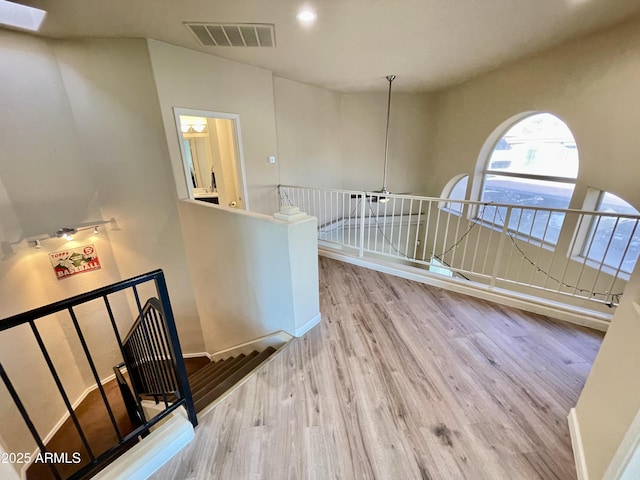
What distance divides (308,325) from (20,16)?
162 inches

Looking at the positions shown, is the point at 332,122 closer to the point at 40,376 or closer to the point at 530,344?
the point at 530,344

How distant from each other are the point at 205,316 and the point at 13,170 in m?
2.76

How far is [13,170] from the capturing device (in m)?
2.78

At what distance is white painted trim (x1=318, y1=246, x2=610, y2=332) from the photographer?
2.28 meters

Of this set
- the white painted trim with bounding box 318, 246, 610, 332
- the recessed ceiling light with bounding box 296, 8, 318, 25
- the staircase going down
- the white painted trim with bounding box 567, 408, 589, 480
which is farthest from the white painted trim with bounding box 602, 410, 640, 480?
the recessed ceiling light with bounding box 296, 8, 318, 25

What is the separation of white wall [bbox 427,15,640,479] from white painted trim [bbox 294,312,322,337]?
1810 millimetres

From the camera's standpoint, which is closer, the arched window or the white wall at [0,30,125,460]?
the white wall at [0,30,125,460]

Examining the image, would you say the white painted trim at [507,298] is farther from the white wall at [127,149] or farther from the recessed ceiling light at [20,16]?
the recessed ceiling light at [20,16]

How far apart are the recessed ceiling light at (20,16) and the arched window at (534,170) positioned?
5382 millimetres

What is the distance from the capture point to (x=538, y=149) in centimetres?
374

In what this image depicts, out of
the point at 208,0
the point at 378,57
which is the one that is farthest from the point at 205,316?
the point at 378,57

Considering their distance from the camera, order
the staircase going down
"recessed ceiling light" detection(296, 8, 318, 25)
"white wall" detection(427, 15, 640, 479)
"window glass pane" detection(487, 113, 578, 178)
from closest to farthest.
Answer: "white wall" detection(427, 15, 640, 479) → the staircase going down → "recessed ceiling light" detection(296, 8, 318, 25) → "window glass pane" detection(487, 113, 578, 178)

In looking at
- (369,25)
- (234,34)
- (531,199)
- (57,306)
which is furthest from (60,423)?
(531,199)

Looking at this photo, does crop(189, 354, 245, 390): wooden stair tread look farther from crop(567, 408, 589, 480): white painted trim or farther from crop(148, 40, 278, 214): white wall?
crop(567, 408, 589, 480): white painted trim
